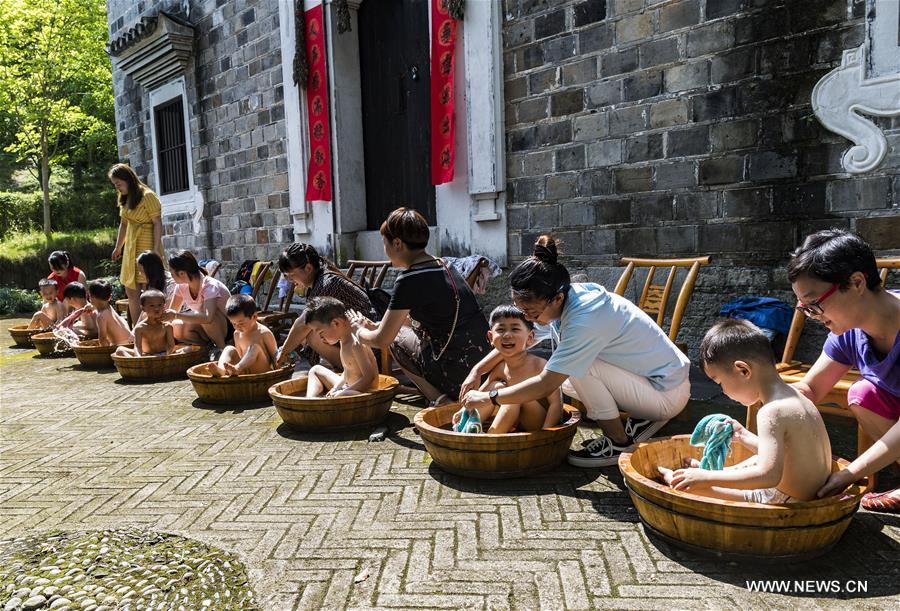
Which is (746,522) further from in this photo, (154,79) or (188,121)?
(154,79)

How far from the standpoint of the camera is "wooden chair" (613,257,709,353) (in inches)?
154

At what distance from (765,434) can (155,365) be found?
16.2 feet

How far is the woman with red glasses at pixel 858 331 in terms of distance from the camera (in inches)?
84.5

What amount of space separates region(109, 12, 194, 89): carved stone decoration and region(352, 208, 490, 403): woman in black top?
7790mm

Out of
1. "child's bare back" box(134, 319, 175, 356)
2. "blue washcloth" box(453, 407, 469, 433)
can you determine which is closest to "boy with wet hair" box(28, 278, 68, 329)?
"child's bare back" box(134, 319, 175, 356)

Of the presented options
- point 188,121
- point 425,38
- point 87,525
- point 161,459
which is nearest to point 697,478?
point 87,525

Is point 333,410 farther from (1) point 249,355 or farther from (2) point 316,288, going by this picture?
(2) point 316,288

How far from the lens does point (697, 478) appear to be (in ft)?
7.00

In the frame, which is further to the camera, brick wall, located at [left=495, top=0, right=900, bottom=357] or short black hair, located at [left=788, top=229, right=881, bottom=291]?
brick wall, located at [left=495, top=0, right=900, bottom=357]

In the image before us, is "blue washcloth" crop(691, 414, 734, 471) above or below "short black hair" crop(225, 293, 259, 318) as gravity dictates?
below

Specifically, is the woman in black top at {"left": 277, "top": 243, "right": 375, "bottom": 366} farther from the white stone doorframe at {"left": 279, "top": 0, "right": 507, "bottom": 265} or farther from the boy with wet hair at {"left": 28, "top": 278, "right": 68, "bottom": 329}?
the boy with wet hair at {"left": 28, "top": 278, "right": 68, "bottom": 329}

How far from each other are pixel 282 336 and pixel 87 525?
4850 millimetres

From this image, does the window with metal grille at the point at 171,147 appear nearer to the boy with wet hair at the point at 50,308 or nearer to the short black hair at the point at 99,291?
the boy with wet hair at the point at 50,308

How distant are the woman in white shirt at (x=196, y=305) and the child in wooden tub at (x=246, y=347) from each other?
3.97 feet
